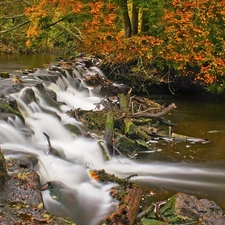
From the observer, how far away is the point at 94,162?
7414 mm

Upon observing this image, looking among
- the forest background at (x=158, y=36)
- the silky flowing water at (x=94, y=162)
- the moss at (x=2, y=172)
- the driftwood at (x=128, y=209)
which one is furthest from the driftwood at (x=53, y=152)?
the forest background at (x=158, y=36)

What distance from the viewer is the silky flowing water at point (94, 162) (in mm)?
5574

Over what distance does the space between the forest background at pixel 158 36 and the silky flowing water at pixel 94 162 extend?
10.6ft

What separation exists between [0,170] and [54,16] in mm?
10828

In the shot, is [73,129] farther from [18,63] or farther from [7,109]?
[18,63]

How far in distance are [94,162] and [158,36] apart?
785 cm

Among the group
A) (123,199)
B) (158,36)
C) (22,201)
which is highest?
(158,36)

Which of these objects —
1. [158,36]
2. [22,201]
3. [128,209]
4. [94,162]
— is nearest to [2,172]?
[22,201]

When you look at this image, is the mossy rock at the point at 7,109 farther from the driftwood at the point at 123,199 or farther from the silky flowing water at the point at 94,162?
the driftwood at the point at 123,199

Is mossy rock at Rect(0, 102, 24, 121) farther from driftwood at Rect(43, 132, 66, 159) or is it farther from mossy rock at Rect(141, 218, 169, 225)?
mossy rock at Rect(141, 218, 169, 225)

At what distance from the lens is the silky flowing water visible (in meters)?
5.57

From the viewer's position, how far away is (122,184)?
18.7ft

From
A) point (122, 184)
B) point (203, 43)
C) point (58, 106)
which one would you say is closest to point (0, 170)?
point (122, 184)

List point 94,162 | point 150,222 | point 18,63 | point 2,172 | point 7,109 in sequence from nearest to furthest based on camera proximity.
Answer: point 2,172
point 150,222
point 94,162
point 7,109
point 18,63
